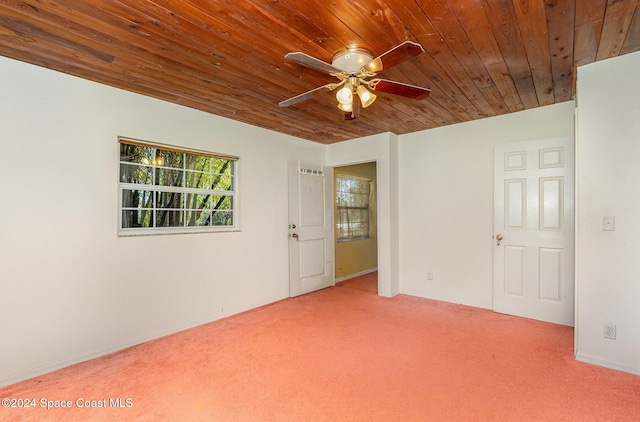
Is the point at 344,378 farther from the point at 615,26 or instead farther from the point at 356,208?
the point at 356,208

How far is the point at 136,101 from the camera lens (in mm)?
2943

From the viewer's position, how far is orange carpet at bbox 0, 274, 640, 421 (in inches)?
75.4

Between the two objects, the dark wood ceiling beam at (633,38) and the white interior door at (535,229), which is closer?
the dark wood ceiling beam at (633,38)

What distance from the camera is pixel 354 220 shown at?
6281 mm

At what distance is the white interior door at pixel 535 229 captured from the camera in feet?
10.9

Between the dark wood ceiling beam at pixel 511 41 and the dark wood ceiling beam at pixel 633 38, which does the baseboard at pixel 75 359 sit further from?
the dark wood ceiling beam at pixel 633 38

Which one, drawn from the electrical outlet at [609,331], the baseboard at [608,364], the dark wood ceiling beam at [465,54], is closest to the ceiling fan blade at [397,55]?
the dark wood ceiling beam at [465,54]

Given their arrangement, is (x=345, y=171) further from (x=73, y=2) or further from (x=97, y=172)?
(x=73, y=2)

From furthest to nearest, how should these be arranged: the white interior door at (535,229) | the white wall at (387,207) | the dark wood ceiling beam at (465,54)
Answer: the white wall at (387,207) → the white interior door at (535,229) → the dark wood ceiling beam at (465,54)

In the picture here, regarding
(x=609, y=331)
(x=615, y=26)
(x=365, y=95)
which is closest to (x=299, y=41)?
(x=365, y=95)

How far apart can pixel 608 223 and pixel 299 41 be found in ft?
9.02

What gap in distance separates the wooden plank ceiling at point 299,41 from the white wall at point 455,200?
0.61m

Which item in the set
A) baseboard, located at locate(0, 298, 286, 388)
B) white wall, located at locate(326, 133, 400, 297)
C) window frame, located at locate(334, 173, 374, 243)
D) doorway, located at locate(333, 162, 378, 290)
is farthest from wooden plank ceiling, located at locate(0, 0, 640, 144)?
doorway, located at locate(333, 162, 378, 290)

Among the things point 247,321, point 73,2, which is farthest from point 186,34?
point 247,321
